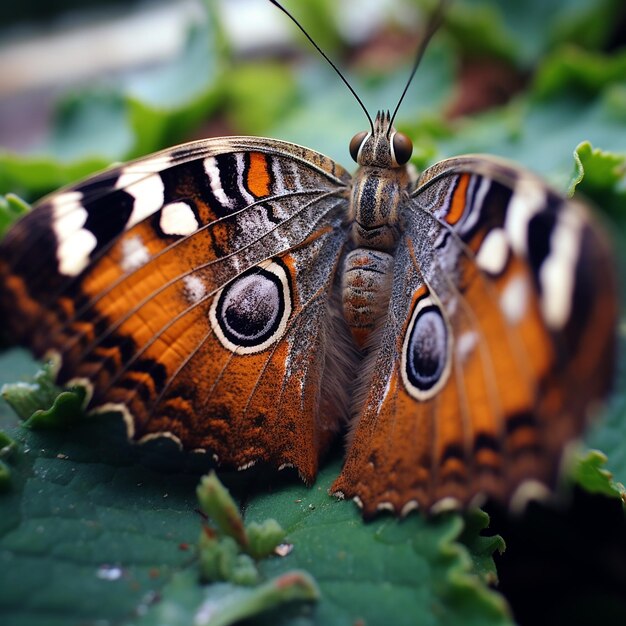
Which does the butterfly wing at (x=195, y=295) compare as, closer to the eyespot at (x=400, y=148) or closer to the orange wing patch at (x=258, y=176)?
the orange wing patch at (x=258, y=176)

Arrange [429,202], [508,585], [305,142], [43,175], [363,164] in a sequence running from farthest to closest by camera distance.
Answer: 1. [305,142]
2. [43,175]
3. [508,585]
4. [363,164]
5. [429,202]

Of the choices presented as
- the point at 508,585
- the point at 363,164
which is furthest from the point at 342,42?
the point at 508,585

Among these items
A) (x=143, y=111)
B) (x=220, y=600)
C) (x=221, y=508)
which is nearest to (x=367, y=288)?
(x=221, y=508)

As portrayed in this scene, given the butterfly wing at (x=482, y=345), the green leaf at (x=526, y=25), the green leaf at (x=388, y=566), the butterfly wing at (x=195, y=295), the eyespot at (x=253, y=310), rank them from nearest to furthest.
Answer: the butterfly wing at (x=482, y=345)
the green leaf at (x=388, y=566)
the butterfly wing at (x=195, y=295)
the eyespot at (x=253, y=310)
the green leaf at (x=526, y=25)

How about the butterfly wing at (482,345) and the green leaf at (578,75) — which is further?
the green leaf at (578,75)

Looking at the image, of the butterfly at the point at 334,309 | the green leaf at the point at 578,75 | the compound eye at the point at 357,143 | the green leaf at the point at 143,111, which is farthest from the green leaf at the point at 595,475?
the green leaf at the point at 143,111

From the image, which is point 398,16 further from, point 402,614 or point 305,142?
point 402,614

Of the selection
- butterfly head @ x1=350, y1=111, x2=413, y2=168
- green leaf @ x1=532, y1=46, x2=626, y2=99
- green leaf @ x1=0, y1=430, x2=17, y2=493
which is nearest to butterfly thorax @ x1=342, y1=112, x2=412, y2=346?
butterfly head @ x1=350, y1=111, x2=413, y2=168
